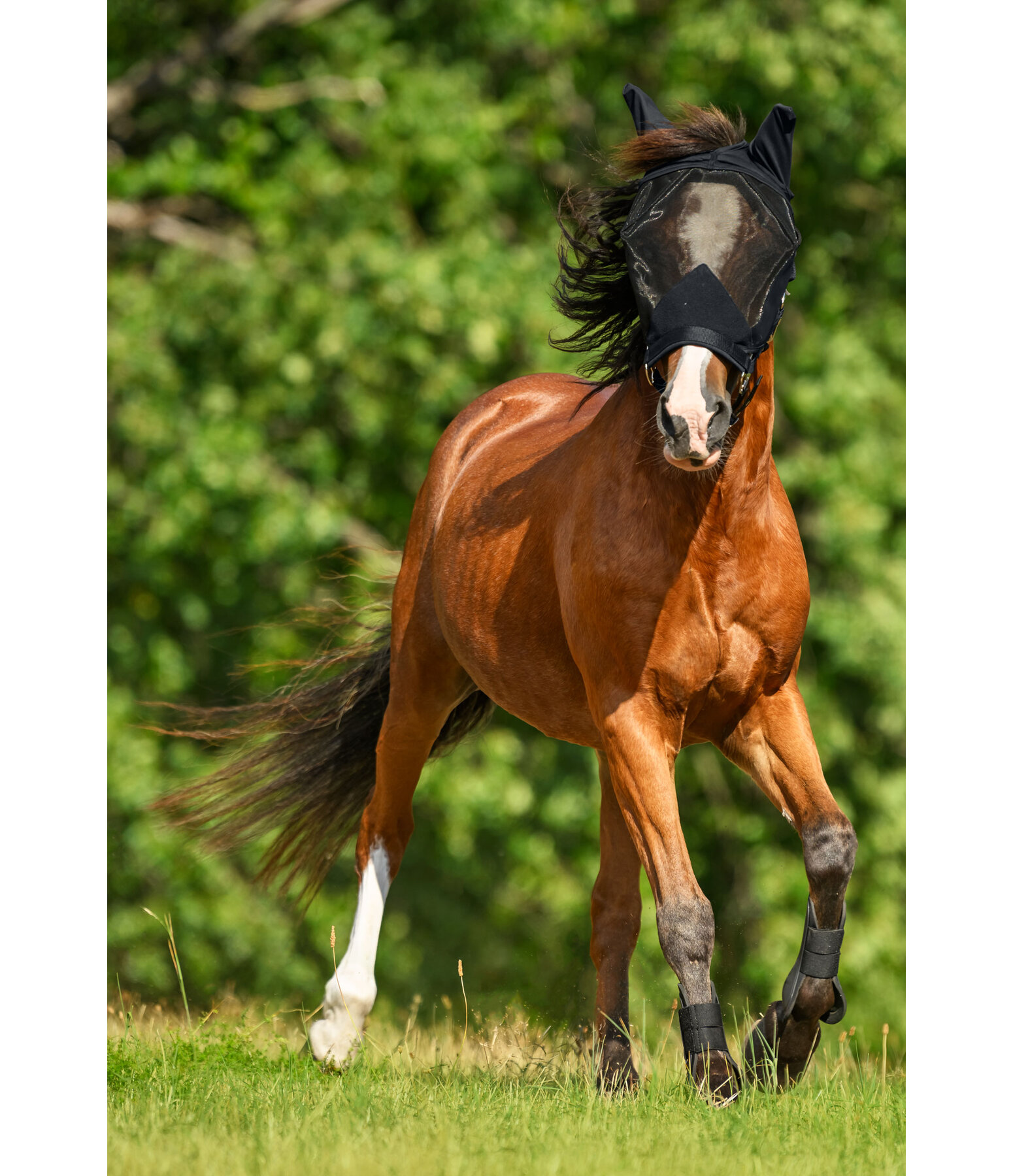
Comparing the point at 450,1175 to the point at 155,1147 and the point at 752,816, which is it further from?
the point at 752,816

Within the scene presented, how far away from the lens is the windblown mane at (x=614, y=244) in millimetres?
3426

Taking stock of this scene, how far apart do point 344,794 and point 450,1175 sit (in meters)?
2.72

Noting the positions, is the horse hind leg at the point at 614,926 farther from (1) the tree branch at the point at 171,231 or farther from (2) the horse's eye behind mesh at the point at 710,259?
(1) the tree branch at the point at 171,231

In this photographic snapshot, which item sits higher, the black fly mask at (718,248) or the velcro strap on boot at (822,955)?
the black fly mask at (718,248)

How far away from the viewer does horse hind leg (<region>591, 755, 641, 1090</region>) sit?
4.30m

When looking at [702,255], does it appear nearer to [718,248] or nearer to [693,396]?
[718,248]

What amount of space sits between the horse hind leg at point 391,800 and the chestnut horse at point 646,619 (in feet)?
0.06

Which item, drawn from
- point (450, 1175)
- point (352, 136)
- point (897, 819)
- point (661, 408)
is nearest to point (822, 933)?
point (450, 1175)

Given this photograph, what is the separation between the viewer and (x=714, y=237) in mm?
3189

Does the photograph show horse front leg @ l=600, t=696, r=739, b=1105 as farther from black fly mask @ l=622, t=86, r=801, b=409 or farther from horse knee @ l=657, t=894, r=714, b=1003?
black fly mask @ l=622, t=86, r=801, b=409

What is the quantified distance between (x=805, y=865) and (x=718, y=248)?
1.64m

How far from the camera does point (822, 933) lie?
3637 millimetres

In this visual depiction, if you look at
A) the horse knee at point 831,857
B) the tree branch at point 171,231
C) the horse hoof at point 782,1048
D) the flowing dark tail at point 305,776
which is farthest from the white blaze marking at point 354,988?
the tree branch at point 171,231

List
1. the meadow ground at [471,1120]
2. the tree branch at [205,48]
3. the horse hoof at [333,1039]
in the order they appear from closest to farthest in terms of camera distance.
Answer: the meadow ground at [471,1120], the horse hoof at [333,1039], the tree branch at [205,48]
